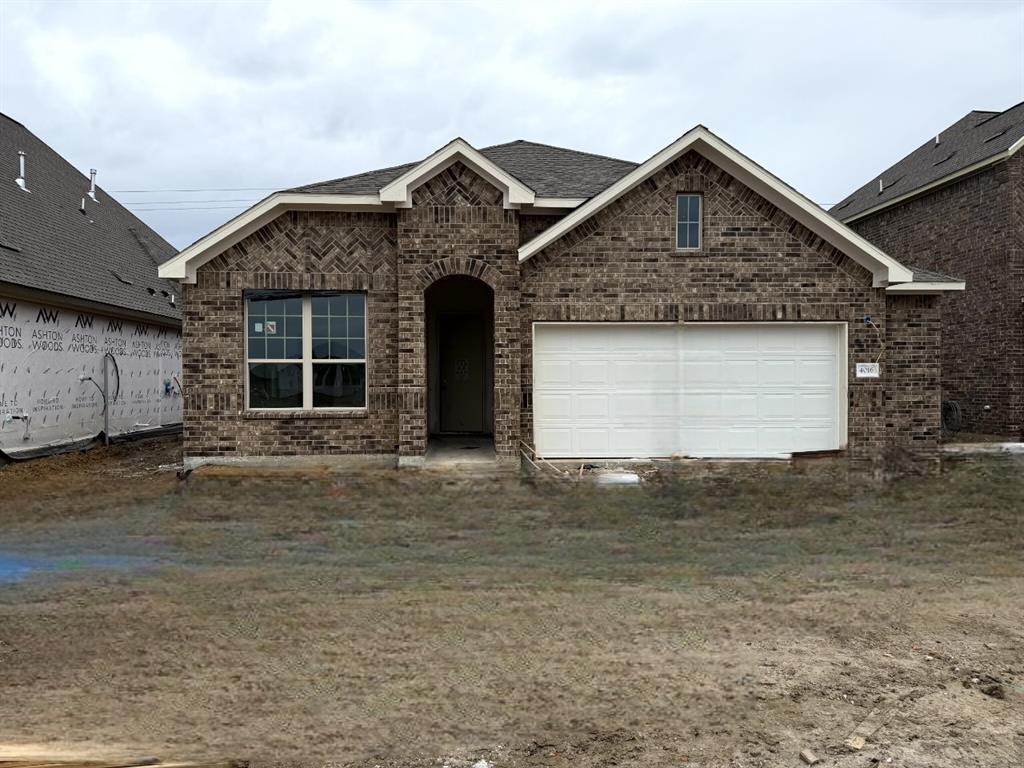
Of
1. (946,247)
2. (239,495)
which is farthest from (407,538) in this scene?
(946,247)

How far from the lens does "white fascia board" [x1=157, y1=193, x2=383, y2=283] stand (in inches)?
486

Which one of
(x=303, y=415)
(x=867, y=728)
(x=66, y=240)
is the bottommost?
(x=867, y=728)

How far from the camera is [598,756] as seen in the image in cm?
394

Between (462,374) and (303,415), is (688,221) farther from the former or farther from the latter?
(303,415)

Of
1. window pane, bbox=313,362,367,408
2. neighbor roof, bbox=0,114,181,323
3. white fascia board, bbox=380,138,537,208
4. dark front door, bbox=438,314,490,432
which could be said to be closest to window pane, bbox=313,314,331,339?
window pane, bbox=313,362,367,408

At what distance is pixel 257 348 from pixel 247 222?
2049mm

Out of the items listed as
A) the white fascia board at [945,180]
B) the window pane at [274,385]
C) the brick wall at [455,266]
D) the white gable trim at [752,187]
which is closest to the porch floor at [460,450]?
the brick wall at [455,266]

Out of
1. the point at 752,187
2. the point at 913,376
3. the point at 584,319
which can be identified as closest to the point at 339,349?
the point at 584,319

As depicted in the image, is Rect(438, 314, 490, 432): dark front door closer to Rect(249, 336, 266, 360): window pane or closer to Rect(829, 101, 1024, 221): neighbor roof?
Rect(249, 336, 266, 360): window pane

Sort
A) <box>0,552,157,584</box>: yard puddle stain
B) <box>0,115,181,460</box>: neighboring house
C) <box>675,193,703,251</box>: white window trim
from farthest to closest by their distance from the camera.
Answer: <box>0,115,181,460</box>: neighboring house
<box>675,193,703,251</box>: white window trim
<box>0,552,157,584</box>: yard puddle stain

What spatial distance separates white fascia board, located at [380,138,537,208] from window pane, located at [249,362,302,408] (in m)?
3.24

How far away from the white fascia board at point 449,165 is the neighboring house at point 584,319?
0.04 metres

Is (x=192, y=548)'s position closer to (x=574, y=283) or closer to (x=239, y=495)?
(x=239, y=495)

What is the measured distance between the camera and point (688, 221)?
12891 mm
